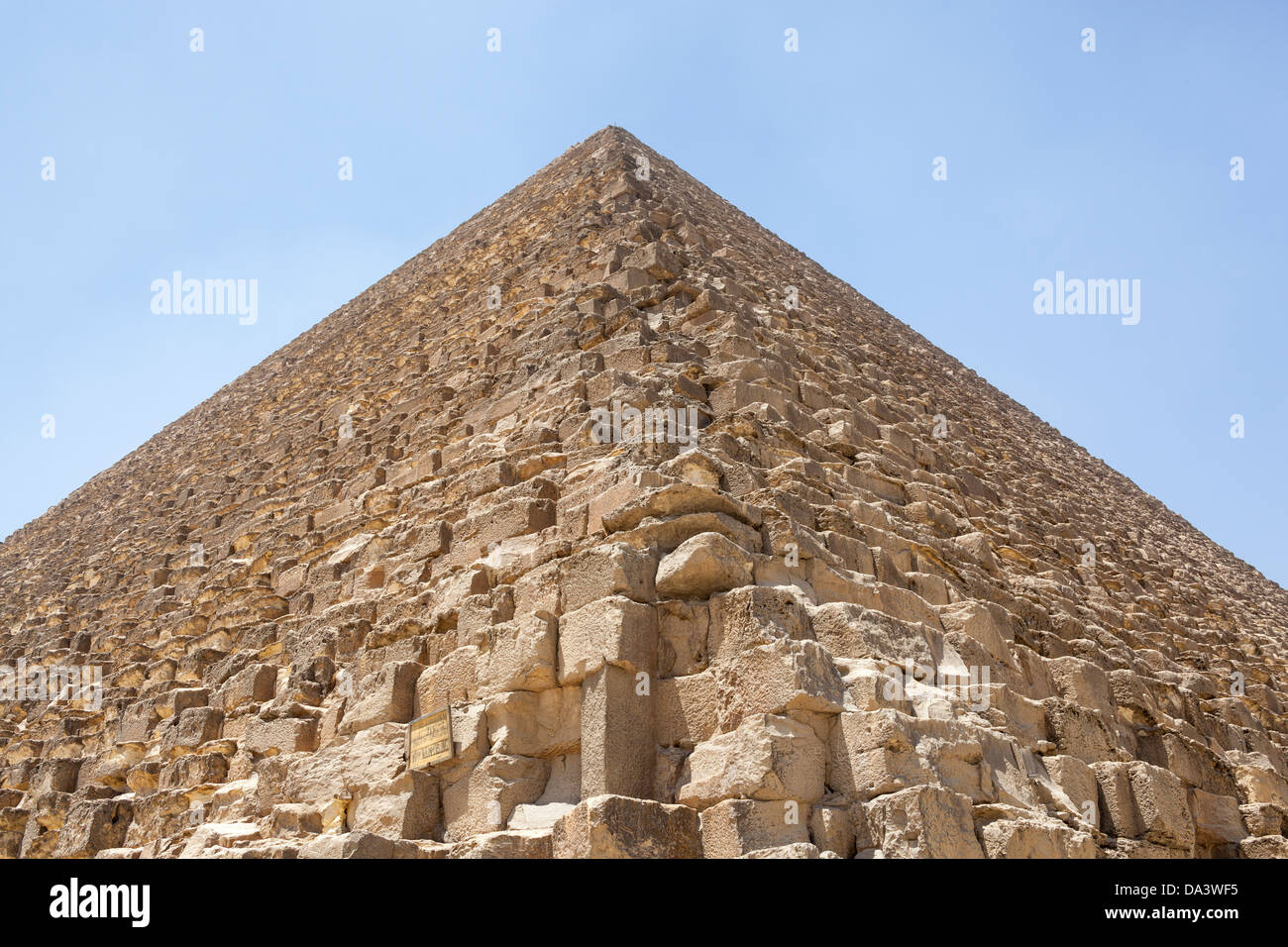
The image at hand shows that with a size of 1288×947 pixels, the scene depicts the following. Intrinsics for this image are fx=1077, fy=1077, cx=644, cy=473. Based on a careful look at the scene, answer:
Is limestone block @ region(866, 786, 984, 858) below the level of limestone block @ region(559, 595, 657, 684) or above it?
below

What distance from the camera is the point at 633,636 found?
168 inches

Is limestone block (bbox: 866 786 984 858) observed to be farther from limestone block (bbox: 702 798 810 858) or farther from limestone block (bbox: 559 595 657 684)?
limestone block (bbox: 559 595 657 684)

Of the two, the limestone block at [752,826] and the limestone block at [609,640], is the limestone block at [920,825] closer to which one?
the limestone block at [752,826]

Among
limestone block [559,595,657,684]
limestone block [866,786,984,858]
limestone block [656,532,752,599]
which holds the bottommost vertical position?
limestone block [866,786,984,858]

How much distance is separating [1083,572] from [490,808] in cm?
707

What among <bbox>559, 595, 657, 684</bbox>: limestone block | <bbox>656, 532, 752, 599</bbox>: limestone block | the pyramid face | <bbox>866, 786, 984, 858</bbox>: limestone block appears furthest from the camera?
<bbox>656, 532, 752, 599</bbox>: limestone block

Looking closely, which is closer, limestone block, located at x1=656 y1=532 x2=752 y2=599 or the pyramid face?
the pyramid face

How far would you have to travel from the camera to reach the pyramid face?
13.2 ft

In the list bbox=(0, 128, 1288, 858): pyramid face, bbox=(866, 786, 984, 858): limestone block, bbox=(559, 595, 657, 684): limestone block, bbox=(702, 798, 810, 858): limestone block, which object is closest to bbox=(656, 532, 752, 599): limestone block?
bbox=(0, 128, 1288, 858): pyramid face

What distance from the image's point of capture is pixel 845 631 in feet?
14.7

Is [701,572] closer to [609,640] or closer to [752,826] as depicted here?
[609,640]

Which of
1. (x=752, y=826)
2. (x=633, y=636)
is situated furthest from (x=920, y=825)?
(x=633, y=636)

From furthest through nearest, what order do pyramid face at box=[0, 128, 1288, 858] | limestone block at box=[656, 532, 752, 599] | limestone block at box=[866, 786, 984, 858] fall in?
limestone block at box=[656, 532, 752, 599] → pyramid face at box=[0, 128, 1288, 858] → limestone block at box=[866, 786, 984, 858]

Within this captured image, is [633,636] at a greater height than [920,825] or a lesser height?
greater
